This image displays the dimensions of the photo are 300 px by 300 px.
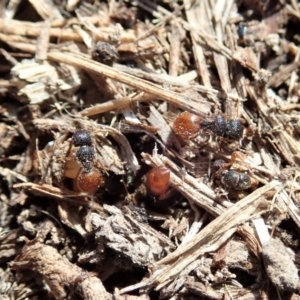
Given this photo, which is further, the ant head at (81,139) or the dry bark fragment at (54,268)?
the ant head at (81,139)

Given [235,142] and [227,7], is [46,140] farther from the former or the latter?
[227,7]

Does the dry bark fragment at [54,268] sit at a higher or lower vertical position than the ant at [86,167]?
lower

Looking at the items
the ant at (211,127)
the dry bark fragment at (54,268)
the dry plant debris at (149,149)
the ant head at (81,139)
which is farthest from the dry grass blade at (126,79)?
the dry bark fragment at (54,268)

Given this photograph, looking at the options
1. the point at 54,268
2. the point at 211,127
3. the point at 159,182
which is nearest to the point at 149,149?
the point at 159,182

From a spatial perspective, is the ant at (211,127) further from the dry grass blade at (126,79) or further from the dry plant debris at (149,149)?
the dry grass blade at (126,79)

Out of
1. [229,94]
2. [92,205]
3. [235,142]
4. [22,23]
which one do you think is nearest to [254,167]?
[235,142]

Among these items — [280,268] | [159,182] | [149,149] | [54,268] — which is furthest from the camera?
[149,149]

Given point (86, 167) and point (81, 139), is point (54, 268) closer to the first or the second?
point (86, 167)

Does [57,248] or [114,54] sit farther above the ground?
[114,54]

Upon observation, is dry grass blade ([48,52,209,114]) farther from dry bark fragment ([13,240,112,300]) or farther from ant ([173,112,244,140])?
dry bark fragment ([13,240,112,300])
